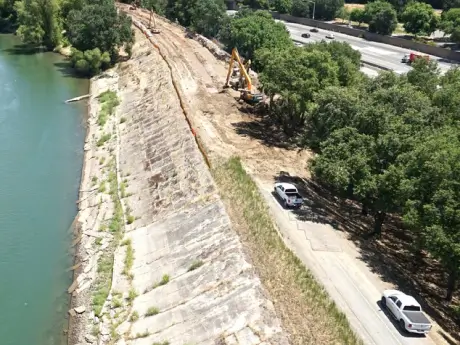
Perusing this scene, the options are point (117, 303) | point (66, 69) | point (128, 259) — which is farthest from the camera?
point (66, 69)

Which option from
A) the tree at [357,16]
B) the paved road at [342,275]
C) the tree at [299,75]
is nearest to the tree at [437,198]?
the paved road at [342,275]

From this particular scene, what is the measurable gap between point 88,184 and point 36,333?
20.1 m

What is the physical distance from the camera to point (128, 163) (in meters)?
51.7

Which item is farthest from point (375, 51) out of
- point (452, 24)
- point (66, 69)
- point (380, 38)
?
point (66, 69)

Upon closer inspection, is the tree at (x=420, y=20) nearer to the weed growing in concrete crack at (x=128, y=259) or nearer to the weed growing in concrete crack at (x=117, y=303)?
the weed growing in concrete crack at (x=128, y=259)

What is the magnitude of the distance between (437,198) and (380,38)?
91.3 meters

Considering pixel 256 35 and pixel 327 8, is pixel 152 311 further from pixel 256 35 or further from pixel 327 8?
pixel 327 8

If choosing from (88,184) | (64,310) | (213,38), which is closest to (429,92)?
(88,184)

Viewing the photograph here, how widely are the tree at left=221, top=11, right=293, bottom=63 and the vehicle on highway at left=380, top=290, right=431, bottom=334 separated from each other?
158 feet

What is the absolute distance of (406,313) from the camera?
27.4 m

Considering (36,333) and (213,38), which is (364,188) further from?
(213,38)

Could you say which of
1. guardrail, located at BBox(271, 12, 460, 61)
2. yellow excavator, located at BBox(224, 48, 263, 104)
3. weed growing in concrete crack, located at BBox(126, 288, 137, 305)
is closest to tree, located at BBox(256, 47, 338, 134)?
yellow excavator, located at BBox(224, 48, 263, 104)

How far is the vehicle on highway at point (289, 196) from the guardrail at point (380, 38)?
232 ft

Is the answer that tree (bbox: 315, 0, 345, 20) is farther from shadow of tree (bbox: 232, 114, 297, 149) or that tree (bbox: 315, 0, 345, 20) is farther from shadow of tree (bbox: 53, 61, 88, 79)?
shadow of tree (bbox: 232, 114, 297, 149)
